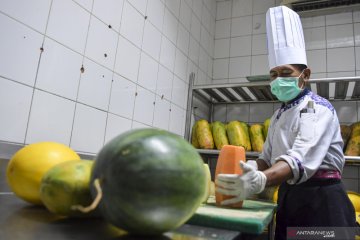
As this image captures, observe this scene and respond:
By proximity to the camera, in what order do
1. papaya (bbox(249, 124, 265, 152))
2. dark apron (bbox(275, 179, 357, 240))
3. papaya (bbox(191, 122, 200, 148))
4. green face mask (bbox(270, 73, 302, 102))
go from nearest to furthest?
dark apron (bbox(275, 179, 357, 240)), green face mask (bbox(270, 73, 302, 102)), papaya (bbox(249, 124, 265, 152)), papaya (bbox(191, 122, 200, 148))

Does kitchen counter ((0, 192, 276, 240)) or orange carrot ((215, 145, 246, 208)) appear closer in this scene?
kitchen counter ((0, 192, 276, 240))

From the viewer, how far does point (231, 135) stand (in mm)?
1817

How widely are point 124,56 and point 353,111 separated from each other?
5.33 feet

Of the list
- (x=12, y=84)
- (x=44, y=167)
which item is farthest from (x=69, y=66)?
(x=44, y=167)

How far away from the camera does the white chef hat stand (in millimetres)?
1219

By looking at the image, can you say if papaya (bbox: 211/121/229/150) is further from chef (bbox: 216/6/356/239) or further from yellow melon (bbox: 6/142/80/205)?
yellow melon (bbox: 6/142/80/205)

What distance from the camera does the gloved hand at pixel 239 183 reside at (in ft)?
2.12

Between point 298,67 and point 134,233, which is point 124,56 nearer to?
point 298,67

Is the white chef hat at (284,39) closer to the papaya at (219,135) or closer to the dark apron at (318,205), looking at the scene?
the dark apron at (318,205)

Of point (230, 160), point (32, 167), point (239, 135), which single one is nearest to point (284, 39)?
point (239, 135)

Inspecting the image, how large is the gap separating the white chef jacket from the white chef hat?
0.56ft

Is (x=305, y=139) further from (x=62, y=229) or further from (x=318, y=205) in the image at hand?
(x=62, y=229)

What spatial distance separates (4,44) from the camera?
802 millimetres

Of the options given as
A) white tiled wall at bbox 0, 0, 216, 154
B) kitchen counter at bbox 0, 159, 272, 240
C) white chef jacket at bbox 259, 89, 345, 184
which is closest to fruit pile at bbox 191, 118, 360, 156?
white tiled wall at bbox 0, 0, 216, 154
